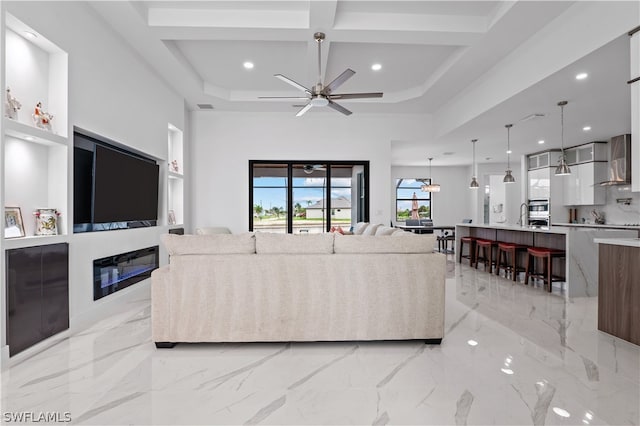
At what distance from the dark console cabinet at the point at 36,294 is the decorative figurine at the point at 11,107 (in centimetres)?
100

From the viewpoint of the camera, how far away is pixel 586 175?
766 cm

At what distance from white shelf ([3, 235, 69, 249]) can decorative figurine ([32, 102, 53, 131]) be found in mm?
939

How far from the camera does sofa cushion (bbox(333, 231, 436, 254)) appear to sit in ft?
9.48

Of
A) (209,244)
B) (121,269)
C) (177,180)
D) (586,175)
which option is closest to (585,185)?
(586,175)

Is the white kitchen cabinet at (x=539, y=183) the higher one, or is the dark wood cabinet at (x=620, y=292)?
the white kitchen cabinet at (x=539, y=183)

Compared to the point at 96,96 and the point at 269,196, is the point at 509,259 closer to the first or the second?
the point at 269,196

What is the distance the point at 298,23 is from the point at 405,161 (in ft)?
25.4

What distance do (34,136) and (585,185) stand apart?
9.43 m

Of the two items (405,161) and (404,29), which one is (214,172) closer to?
(404,29)

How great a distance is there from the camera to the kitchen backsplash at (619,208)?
7124mm

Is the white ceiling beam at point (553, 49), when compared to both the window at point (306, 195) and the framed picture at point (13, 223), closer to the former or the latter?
the window at point (306, 195)

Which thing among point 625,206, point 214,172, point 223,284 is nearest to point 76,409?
point 223,284

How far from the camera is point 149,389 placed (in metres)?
2.13

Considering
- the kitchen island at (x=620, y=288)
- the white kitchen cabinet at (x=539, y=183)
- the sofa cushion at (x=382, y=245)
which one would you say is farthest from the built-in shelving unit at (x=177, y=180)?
the white kitchen cabinet at (x=539, y=183)
